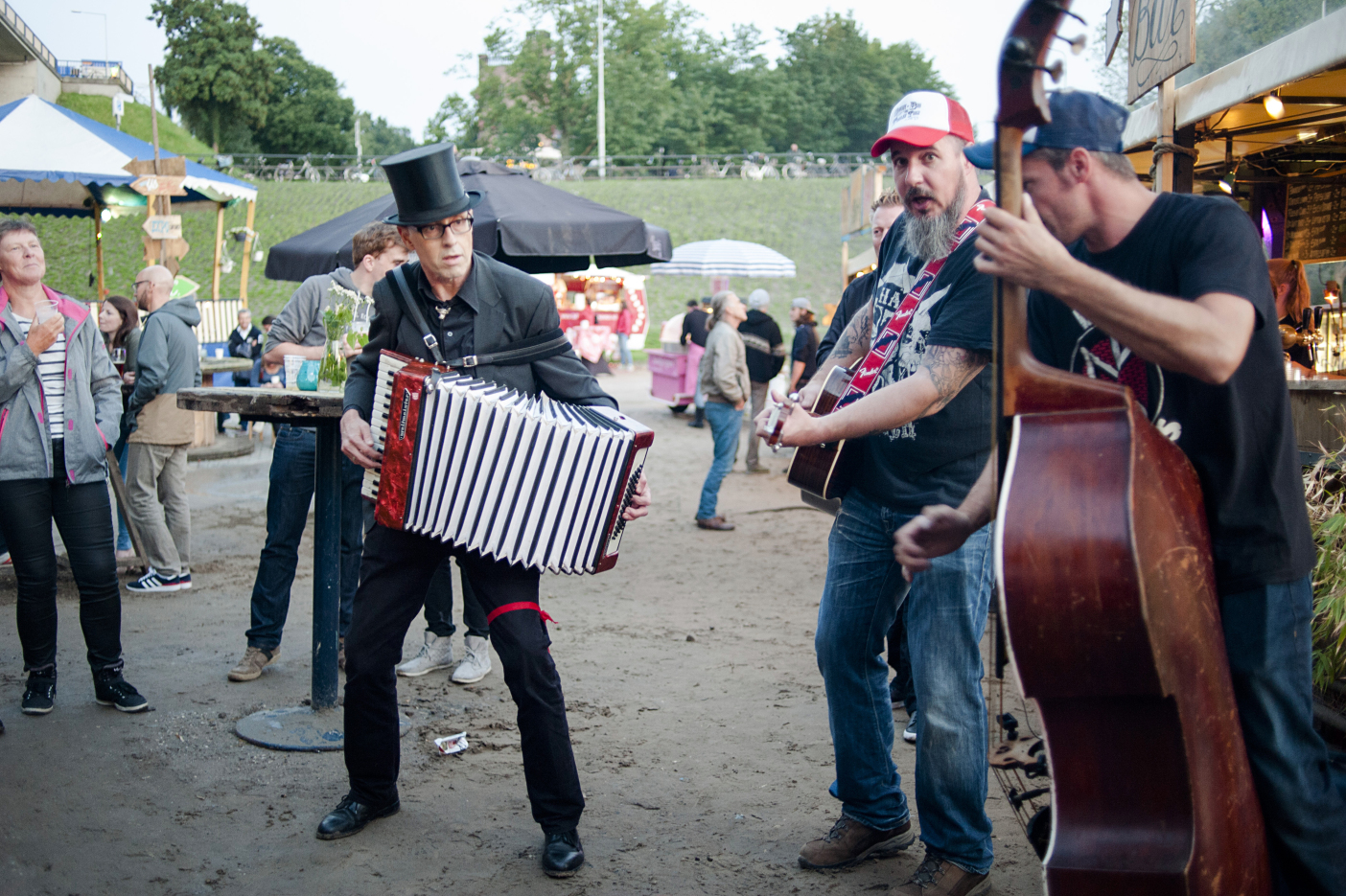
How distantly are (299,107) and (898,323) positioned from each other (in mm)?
77239

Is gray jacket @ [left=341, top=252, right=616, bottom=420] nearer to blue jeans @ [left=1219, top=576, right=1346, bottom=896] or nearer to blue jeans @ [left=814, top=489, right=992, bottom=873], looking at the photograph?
blue jeans @ [left=814, top=489, right=992, bottom=873]

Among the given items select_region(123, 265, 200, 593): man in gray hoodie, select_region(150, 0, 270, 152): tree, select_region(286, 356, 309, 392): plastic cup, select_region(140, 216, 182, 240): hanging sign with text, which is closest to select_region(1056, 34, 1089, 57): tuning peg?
select_region(286, 356, 309, 392): plastic cup

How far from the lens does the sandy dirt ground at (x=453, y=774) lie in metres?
3.21

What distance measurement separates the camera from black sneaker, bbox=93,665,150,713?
448 cm

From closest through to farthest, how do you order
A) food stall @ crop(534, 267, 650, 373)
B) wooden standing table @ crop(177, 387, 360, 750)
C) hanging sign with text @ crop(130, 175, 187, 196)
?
wooden standing table @ crop(177, 387, 360, 750) < hanging sign with text @ crop(130, 175, 187, 196) < food stall @ crop(534, 267, 650, 373)

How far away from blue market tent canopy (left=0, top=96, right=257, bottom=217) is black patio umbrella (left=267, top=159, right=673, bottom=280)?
15.0 feet

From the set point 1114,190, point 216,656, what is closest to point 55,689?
point 216,656

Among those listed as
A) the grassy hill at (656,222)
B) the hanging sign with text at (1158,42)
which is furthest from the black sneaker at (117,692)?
the grassy hill at (656,222)

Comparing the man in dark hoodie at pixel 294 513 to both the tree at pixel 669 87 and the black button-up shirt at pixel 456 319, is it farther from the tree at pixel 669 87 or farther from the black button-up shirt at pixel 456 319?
the tree at pixel 669 87

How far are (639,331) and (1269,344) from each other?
2521cm

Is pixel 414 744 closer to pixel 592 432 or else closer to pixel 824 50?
pixel 592 432

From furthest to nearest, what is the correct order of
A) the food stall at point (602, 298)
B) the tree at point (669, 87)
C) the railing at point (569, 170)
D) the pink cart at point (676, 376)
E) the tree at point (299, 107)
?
the tree at point (299, 107) < the tree at point (669, 87) < the railing at point (569, 170) < the food stall at point (602, 298) < the pink cart at point (676, 376)

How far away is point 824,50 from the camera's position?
8612 centimetres

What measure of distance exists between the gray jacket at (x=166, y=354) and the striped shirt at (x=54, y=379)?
2.16 metres
